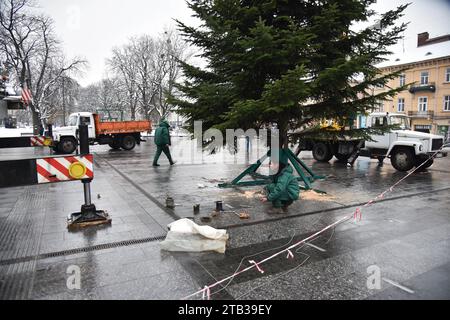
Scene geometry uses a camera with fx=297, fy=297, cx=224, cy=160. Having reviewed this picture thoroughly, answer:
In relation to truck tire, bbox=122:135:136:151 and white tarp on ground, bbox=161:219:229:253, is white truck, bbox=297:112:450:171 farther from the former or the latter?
truck tire, bbox=122:135:136:151

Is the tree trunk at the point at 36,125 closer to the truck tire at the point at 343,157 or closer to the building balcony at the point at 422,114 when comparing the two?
the truck tire at the point at 343,157

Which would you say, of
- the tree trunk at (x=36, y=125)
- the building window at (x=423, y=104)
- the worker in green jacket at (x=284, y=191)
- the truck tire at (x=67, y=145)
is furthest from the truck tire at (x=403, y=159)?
the building window at (x=423, y=104)

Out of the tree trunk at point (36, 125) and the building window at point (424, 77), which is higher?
the building window at point (424, 77)

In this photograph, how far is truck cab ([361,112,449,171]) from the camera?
11398 millimetres

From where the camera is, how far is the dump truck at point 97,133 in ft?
59.4

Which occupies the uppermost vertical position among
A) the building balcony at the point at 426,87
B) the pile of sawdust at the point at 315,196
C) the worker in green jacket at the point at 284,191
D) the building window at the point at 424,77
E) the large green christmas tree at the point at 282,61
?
the building window at the point at 424,77

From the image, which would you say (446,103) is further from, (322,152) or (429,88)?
(322,152)

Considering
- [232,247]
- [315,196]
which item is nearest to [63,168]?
[232,247]

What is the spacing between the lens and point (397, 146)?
39.5ft

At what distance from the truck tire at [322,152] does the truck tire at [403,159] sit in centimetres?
288

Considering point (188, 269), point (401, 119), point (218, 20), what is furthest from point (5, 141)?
point (401, 119)

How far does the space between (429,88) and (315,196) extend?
36805 millimetres

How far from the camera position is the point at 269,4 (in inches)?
264
